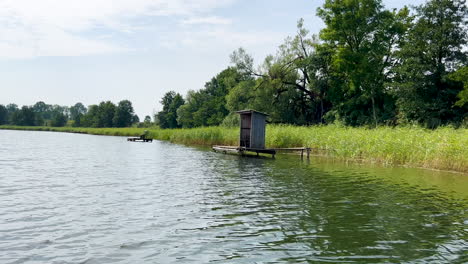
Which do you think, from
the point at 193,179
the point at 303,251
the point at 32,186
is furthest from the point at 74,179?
A: the point at 303,251

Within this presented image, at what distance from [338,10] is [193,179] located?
34.2 meters

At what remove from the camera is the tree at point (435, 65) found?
36.5 meters

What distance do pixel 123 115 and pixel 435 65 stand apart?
97.3 metres

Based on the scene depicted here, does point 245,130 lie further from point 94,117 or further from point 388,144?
point 94,117

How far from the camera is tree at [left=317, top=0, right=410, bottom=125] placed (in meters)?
42.3

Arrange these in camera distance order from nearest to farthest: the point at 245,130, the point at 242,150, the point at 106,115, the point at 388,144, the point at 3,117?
the point at 388,144 < the point at 242,150 < the point at 245,130 < the point at 106,115 < the point at 3,117

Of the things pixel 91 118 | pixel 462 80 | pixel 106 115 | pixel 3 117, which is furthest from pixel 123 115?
pixel 462 80

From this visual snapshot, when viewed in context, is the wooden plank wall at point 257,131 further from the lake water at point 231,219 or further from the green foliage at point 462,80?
the green foliage at point 462,80

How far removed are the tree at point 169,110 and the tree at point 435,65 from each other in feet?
214

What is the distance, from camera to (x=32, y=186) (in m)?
14.2

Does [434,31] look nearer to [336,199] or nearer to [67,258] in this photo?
[336,199]

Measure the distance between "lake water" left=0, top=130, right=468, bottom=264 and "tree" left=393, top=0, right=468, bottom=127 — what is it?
70.0 feet

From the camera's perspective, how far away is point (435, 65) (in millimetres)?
37250

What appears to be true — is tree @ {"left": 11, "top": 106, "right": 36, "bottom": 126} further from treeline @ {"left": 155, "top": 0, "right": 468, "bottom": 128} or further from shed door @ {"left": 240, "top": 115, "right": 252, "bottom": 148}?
shed door @ {"left": 240, "top": 115, "right": 252, "bottom": 148}
